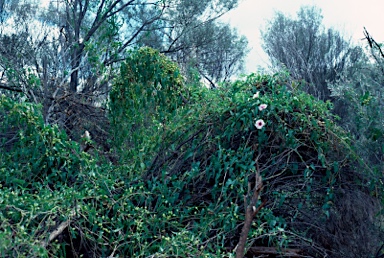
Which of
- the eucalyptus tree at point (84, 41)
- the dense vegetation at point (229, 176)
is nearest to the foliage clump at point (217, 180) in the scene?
the dense vegetation at point (229, 176)

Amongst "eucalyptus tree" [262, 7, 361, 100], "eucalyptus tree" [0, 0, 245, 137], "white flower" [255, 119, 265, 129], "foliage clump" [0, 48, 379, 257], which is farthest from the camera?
"eucalyptus tree" [262, 7, 361, 100]

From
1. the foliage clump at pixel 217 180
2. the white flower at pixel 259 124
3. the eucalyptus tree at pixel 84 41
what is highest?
the eucalyptus tree at pixel 84 41

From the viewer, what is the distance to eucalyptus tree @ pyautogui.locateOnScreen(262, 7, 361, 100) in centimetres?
1446

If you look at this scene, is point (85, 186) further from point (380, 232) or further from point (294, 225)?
point (380, 232)

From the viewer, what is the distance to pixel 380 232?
4359 mm

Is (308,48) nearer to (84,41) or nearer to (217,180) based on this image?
(84,41)

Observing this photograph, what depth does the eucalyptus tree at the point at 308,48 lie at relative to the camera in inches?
569

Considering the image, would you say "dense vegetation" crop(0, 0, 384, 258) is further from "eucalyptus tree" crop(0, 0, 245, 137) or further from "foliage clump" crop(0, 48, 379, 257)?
"eucalyptus tree" crop(0, 0, 245, 137)

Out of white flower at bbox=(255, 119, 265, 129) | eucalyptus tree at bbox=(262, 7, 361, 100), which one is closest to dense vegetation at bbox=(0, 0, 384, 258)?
white flower at bbox=(255, 119, 265, 129)

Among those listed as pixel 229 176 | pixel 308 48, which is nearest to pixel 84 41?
pixel 229 176

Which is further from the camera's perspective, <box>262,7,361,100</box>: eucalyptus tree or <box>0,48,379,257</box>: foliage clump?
<box>262,7,361,100</box>: eucalyptus tree

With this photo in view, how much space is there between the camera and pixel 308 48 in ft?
50.0

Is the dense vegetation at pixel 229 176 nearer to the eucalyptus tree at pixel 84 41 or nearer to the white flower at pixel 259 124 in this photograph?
the white flower at pixel 259 124

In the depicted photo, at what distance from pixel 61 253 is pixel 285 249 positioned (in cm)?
159
